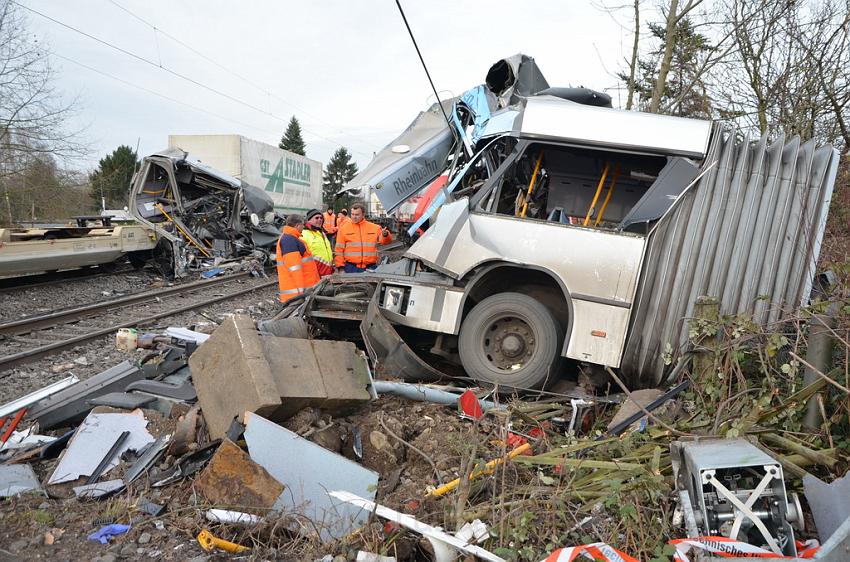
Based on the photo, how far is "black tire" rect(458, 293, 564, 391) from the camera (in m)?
4.29

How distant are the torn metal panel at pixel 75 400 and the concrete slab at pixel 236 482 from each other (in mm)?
1677

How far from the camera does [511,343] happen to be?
443 centimetres

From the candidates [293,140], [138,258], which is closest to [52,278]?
[138,258]

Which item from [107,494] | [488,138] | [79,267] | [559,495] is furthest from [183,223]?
[559,495]

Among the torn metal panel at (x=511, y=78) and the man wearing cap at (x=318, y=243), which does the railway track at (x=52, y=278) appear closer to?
the man wearing cap at (x=318, y=243)

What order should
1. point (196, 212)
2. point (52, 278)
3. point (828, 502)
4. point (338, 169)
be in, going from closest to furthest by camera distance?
point (828, 502)
point (52, 278)
point (196, 212)
point (338, 169)

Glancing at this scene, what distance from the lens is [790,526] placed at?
7.41ft

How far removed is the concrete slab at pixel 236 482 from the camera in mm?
2863

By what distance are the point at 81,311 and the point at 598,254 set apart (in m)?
7.89

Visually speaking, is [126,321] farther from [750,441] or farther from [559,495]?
[750,441]

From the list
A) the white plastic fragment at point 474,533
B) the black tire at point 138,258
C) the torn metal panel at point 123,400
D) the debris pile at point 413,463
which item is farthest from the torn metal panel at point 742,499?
the black tire at point 138,258

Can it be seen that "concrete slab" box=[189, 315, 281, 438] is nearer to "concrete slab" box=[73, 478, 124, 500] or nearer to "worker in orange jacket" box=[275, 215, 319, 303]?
"concrete slab" box=[73, 478, 124, 500]

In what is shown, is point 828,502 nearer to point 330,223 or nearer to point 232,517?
point 232,517

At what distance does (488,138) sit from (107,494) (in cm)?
390
